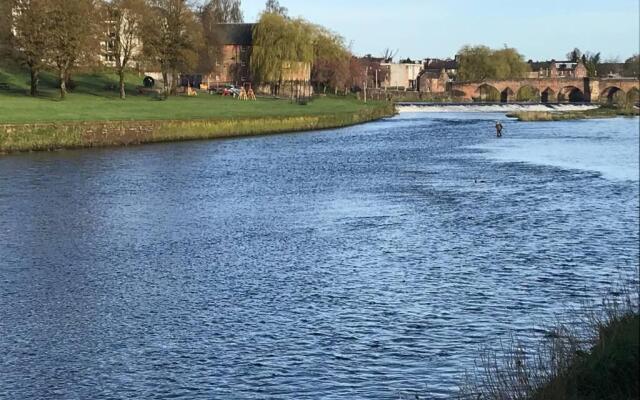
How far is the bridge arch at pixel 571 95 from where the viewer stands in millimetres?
189125

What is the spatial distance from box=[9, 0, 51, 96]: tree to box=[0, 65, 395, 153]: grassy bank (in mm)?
4120

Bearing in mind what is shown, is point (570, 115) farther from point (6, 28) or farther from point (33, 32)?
point (6, 28)

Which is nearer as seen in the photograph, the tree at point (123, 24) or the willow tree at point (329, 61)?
the tree at point (123, 24)

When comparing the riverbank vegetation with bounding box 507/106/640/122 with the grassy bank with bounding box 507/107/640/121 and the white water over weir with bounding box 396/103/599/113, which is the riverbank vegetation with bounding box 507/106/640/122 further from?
the white water over weir with bounding box 396/103/599/113

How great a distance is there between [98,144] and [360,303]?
160 feet

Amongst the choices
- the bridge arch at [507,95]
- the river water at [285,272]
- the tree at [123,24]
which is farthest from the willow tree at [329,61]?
the river water at [285,272]

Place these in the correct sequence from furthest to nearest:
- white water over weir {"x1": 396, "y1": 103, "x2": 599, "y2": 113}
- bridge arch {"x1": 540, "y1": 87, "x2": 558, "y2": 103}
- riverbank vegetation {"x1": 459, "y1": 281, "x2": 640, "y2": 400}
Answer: bridge arch {"x1": 540, "y1": 87, "x2": 558, "y2": 103} < white water over weir {"x1": 396, "y1": 103, "x2": 599, "y2": 113} < riverbank vegetation {"x1": 459, "y1": 281, "x2": 640, "y2": 400}

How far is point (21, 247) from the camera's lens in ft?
86.9

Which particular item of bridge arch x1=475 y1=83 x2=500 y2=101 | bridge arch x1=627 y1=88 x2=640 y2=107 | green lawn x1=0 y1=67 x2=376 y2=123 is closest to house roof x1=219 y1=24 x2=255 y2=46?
green lawn x1=0 y1=67 x2=376 y2=123

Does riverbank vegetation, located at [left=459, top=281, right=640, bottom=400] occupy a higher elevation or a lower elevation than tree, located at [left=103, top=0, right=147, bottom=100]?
lower

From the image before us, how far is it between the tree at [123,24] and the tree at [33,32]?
11.5 meters

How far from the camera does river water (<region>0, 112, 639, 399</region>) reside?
15.4 metres

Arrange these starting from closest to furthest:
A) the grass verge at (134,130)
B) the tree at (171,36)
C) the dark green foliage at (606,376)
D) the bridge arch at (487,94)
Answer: the dark green foliage at (606,376) → the grass verge at (134,130) → the tree at (171,36) → the bridge arch at (487,94)

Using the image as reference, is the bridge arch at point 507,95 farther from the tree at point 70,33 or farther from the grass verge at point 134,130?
the tree at point 70,33
